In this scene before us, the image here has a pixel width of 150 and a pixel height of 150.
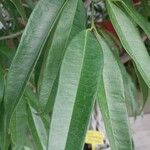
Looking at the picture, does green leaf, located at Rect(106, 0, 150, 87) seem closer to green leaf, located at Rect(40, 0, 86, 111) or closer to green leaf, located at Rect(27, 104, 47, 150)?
green leaf, located at Rect(40, 0, 86, 111)

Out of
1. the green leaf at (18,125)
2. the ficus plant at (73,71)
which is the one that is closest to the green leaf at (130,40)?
the ficus plant at (73,71)

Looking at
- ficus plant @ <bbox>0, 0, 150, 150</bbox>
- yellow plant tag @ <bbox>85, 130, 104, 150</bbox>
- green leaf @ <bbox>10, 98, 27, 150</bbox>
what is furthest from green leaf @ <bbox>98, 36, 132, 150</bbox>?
yellow plant tag @ <bbox>85, 130, 104, 150</bbox>

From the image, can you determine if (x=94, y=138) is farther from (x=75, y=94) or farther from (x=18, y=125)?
(x=75, y=94)

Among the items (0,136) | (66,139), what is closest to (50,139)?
(66,139)

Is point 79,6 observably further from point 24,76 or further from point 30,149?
point 30,149

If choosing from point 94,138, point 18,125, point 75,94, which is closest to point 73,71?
point 75,94

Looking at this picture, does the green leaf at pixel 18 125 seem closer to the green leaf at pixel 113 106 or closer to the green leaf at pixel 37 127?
the green leaf at pixel 37 127
